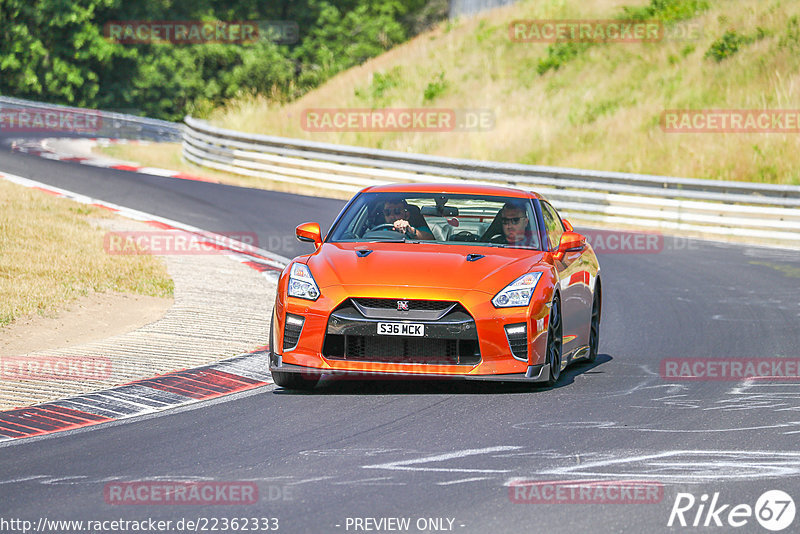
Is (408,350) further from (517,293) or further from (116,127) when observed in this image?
(116,127)

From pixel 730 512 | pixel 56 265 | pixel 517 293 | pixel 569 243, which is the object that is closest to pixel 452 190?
pixel 569 243

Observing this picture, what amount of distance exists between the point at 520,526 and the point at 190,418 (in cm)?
326

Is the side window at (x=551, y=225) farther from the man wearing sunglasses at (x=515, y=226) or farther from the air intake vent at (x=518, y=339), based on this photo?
the air intake vent at (x=518, y=339)

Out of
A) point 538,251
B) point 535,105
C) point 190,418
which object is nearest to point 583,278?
point 538,251

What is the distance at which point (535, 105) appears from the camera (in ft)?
114

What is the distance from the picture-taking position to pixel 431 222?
33.9ft

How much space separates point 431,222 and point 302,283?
1545mm

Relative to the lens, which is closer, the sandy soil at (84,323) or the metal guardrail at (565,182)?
the sandy soil at (84,323)

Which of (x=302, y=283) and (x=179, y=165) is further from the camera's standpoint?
(x=179, y=165)

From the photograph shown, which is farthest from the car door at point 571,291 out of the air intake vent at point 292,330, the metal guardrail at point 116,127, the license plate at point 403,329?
the metal guardrail at point 116,127

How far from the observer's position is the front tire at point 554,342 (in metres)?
9.29

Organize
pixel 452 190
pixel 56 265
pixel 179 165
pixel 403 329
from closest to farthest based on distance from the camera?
pixel 403 329 → pixel 452 190 → pixel 56 265 → pixel 179 165

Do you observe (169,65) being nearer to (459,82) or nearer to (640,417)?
(459,82)

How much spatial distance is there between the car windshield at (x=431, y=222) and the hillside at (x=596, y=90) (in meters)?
17.4
